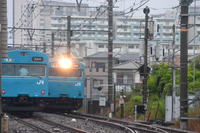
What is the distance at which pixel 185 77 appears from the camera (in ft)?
62.8

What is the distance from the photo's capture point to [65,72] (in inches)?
1069

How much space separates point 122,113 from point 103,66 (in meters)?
35.4

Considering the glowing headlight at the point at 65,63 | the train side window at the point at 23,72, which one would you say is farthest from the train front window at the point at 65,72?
the train side window at the point at 23,72

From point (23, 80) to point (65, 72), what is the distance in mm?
4823

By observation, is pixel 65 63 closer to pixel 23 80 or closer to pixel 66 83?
pixel 66 83

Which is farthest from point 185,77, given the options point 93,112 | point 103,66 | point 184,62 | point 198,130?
point 103,66

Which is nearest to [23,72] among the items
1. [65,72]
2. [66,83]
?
[65,72]

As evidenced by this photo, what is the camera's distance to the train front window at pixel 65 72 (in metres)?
27.0

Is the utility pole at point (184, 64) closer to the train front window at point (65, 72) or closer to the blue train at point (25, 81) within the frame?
the blue train at point (25, 81)

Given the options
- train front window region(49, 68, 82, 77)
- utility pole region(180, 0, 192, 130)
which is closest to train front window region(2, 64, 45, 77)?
train front window region(49, 68, 82, 77)

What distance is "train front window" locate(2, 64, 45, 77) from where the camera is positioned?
22.7 m

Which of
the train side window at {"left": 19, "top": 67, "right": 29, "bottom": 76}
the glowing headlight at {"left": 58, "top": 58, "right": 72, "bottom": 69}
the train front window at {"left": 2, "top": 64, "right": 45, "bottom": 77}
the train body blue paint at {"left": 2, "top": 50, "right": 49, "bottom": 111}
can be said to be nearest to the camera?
the train body blue paint at {"left": 2, "top": 50, "right": 49, "bottom": 111}

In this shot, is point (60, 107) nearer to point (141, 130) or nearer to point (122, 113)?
point (122, 113)

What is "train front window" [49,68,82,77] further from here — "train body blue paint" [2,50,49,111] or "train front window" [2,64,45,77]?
"train front window" [2,64,45,77]
